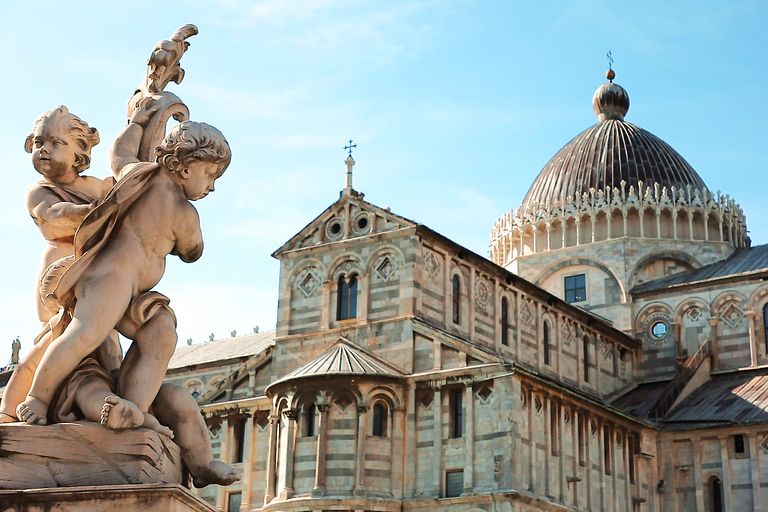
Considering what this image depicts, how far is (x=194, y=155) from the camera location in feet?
25.1

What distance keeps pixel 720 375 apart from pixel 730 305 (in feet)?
9.65

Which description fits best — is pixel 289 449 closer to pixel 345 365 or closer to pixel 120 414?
pixel 345 365

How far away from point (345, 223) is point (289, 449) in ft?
26.6

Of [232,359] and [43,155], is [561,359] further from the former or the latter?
[43,155]

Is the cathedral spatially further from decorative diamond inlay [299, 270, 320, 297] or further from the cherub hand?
the cherub hand

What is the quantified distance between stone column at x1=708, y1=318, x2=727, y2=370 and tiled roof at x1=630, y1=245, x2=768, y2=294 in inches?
68.8

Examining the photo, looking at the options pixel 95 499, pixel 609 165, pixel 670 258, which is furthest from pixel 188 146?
pixel 609 165

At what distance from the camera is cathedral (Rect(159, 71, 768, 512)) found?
35.2 metres

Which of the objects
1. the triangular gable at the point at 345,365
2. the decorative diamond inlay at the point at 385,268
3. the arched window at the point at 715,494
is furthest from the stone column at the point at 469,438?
the arched window at the point at 715,494

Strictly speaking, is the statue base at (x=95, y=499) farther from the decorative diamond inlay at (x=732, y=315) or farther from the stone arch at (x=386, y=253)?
the decorative diamond inlay at (x=732, y=315)

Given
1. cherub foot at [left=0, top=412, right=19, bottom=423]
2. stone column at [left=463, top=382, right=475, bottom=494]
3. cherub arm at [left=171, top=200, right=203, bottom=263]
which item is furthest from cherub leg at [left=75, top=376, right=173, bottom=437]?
stone column at [left=463, top=382, right=475, bottom=494]

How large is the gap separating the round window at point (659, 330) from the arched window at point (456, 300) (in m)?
12.9

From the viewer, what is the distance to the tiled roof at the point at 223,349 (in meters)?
53.8

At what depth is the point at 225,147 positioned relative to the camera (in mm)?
7785
